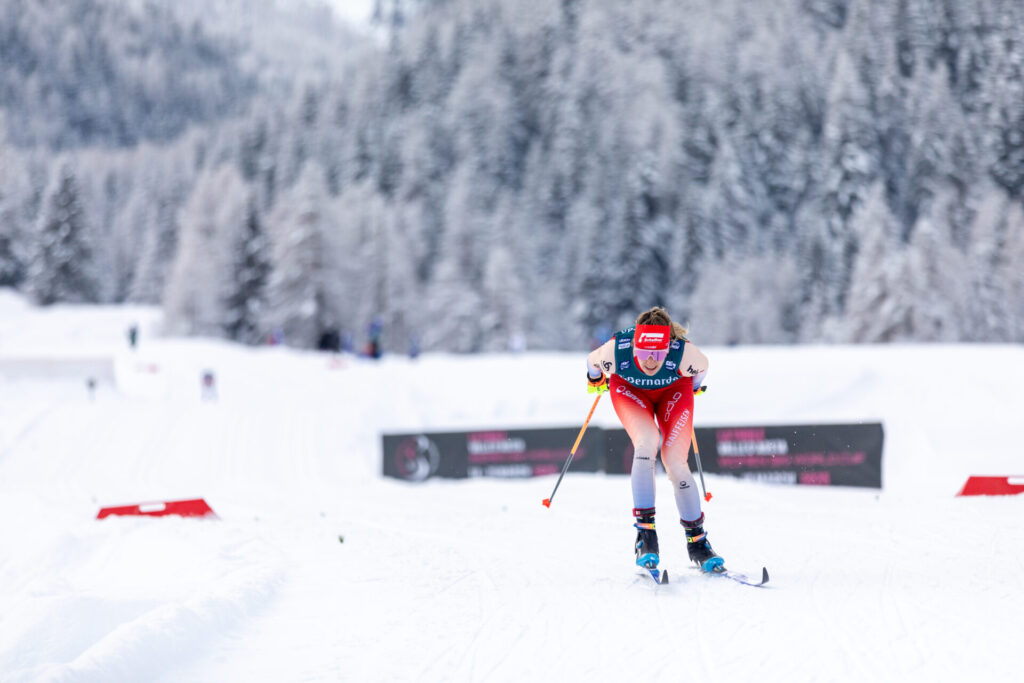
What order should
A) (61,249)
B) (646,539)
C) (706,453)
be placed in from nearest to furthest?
(646,539)
(706,453)
(61,249)

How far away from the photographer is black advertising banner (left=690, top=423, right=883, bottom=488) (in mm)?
12562

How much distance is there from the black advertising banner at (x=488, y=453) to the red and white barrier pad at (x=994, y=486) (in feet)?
22.9

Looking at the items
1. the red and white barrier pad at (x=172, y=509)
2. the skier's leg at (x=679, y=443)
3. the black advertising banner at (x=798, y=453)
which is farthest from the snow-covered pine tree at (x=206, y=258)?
the skier's leg at (x=679, y=443)

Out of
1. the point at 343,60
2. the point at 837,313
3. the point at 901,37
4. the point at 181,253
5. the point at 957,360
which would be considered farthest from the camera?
the point at 343,60

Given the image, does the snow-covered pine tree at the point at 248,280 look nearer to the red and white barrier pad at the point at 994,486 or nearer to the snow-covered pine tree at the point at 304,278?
the snow-covered pine tree at the point at 304,278

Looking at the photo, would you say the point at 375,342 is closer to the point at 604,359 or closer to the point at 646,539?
the point at 604,359

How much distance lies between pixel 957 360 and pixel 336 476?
46.1ft

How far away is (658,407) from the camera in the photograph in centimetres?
523

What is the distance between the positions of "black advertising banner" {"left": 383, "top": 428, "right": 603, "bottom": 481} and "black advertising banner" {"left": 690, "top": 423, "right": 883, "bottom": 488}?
2352 millimetres

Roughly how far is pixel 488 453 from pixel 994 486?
8.31 metres

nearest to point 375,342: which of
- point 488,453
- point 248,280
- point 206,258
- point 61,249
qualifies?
point 488,453

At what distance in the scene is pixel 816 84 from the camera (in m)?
57.8

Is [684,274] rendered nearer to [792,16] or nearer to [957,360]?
[792,16]

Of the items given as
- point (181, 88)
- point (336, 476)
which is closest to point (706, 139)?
point (336, 476)
